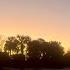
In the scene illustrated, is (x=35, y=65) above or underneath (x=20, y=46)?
underneath

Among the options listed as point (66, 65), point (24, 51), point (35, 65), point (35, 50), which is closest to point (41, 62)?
point (35, 65)

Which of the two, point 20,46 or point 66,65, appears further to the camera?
point 20,46

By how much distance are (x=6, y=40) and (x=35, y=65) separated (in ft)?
158

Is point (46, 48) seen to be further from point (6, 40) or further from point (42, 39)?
point (6, 40)

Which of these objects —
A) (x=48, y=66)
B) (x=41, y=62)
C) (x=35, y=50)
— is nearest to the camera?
(x=48, y=66)

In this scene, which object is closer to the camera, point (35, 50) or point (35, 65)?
point (35, 65)

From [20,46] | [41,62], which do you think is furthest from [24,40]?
[41,62]

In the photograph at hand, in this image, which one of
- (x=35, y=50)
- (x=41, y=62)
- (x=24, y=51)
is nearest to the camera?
(x=41, y=62)

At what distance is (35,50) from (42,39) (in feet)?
32.4

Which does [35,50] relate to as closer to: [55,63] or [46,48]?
[46,48]

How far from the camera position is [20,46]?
83062 millimetres

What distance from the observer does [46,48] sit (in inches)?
3024

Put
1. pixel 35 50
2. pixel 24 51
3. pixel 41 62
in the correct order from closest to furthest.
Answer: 1. pixel 41 62
2. pixel 35 50
3. pixel 24 51

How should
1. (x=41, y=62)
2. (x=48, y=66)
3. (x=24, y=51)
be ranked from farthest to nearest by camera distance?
(x=24, y=51) < (x=41, y=62) < (x=48, y=66)
